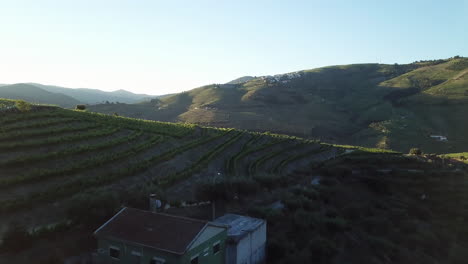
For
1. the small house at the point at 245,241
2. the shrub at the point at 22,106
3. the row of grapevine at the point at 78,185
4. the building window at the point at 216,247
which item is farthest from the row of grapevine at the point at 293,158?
the shrub at the point at 22,106

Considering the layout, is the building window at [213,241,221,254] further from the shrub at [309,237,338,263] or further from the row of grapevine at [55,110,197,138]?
the row of grapevine at [55,110,197,138]

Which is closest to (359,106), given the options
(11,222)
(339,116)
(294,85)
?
(339,116)

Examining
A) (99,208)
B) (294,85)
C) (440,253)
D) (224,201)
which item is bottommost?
(440,253)

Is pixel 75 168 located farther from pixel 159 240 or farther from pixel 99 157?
pixel 159 240

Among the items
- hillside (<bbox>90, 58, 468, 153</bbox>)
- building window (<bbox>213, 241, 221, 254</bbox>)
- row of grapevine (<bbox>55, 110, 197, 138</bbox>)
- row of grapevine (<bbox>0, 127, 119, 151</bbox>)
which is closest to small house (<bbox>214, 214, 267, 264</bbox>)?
building window (<bbox>213, 241, 221, 254</bbox>)

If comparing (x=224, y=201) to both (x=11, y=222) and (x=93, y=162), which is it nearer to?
(x=93, y=162)

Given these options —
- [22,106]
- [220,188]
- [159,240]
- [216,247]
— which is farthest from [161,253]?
[22,106]

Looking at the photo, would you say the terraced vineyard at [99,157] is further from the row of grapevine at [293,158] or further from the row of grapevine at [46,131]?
A: the row of grapevine at [293,158]
